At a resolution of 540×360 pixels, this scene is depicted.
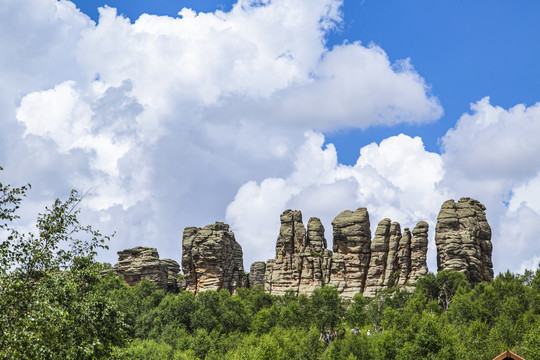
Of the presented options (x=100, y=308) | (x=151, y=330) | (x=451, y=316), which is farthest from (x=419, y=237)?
(x=100, y=308)

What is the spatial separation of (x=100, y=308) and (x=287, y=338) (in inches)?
2289

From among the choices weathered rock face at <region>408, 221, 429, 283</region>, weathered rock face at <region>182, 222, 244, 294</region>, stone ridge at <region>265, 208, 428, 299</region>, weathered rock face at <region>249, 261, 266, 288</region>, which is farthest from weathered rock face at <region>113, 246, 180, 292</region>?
weathered rock face at <region>408, 221, 429, 283</region>

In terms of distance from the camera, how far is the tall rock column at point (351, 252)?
133 meters

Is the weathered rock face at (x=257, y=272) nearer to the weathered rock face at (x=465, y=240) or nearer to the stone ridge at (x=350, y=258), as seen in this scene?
the stone ridge at (x=350, y=258)

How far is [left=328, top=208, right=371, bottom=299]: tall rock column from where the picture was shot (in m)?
133

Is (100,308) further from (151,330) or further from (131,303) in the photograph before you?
(131,303)

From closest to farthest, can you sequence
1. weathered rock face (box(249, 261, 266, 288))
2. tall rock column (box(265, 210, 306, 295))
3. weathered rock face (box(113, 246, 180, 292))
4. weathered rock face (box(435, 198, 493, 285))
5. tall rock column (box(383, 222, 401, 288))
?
weathered rock face (box(435, 198, 493, 285))
tall rock column (box(383, 222, 401, 288))
tall rock column (box(265, 210, 306, 295))
weathered rock face (box(113, 246, 180, 292))
weathered rock face (box(249, 261, 266, 288))

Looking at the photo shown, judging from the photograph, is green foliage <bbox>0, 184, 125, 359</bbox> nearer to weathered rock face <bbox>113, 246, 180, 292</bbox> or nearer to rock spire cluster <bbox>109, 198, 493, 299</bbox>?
rock spire cluster <bbox>109, 198, 493, 299</bbox>

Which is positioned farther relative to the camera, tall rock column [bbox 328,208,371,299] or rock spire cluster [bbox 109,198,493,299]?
tall rock column [bbox 328,208,371,299]

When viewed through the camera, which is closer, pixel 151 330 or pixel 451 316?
pixel 451 316

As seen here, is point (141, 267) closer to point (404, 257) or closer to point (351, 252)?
point (351, 252)

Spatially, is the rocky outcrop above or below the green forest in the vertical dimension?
above

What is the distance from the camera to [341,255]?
5369 inches

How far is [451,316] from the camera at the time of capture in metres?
93.1
